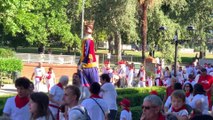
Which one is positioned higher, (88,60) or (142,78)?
(88,60)

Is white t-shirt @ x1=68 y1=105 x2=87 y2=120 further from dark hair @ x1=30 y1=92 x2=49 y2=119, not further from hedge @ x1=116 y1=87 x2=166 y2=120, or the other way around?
hedge @ x1=116 y1=87 x2=166 y2=120

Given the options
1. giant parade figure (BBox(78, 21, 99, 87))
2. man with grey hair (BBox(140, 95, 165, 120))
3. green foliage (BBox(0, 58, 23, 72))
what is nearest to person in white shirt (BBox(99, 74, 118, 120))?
giant parade figure (BBox(78, 21, 99, 87))

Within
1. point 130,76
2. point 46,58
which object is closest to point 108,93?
point 130,76

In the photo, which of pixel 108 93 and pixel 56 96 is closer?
pixel 56 96

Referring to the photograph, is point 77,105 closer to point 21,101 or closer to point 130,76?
point 21,101

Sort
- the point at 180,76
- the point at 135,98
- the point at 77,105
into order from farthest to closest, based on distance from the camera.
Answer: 1. the point at 180,76
2. the point at 135,98
3. the point at 77,105

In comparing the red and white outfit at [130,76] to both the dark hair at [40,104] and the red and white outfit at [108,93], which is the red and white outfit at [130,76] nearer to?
the red and white outfit at [108,93]

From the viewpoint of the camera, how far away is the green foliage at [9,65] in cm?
3186

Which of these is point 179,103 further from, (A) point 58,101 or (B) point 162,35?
(B) point 162,35

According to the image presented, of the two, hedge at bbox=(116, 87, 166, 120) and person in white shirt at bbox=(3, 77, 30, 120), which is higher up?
person in white shirt at bbox=(3, 77, 30, 120)

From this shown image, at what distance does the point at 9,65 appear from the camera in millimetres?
32469

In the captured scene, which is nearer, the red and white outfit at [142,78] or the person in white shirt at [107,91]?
the person in white shirt at [107,91]

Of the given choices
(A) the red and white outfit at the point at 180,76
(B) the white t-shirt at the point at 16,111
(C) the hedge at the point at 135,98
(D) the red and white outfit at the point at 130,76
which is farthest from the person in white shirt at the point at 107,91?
(D) the red and white outfit at the point at 130,76

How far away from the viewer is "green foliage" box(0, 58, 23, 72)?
31859 millimetres
